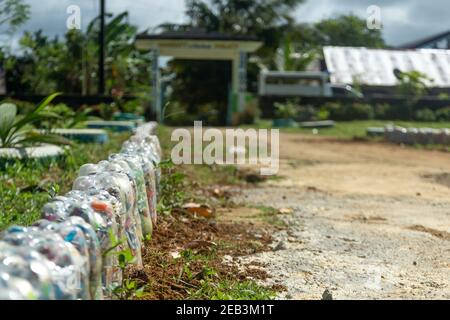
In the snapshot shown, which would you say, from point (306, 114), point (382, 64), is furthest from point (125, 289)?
point (382, 64)

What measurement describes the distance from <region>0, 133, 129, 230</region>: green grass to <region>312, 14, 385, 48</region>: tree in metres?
46.9

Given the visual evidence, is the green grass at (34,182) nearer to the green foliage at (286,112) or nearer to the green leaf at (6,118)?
the green leaf at (6,118)

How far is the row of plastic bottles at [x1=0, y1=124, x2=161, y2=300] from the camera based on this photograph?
7.98ft

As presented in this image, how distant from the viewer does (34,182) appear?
739 cm

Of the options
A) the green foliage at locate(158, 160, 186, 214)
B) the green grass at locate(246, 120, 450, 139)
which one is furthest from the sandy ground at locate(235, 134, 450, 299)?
the green grass at locate(246, 120, 450, 139)

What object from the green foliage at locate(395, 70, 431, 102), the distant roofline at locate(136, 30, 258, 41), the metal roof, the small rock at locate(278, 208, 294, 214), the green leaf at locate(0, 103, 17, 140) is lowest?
the small rock at locate(278, 208, 294, 214)

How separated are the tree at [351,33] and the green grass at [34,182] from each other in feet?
154

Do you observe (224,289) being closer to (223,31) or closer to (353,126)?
(353,126)

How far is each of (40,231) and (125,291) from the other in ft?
2.11

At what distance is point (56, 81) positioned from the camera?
998 inches

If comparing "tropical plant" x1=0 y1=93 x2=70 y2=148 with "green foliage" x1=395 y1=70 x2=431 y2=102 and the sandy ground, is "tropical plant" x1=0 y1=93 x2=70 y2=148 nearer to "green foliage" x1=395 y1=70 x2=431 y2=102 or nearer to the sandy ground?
the sandy ground

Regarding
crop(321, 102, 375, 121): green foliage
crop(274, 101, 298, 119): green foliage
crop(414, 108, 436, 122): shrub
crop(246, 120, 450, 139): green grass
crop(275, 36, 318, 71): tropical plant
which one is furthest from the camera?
crop(275, 36, 318, 71): tropical plant

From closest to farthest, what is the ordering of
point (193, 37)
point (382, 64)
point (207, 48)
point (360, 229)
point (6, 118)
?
point (360, 229) → point (6, 118) → point (193, 37) → point (207, 48) → point (382, 64)

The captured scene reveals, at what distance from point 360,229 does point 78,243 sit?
3.94 metres
